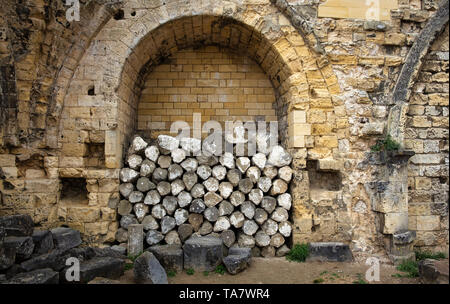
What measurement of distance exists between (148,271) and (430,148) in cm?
531

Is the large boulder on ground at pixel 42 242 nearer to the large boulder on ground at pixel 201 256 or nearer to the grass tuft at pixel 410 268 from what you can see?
the large boulder on ground at pixel 201 256

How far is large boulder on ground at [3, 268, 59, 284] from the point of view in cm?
326

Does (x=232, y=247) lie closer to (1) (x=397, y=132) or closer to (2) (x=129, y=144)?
(2) (x=129, y=144)

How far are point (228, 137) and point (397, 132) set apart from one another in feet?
9.72

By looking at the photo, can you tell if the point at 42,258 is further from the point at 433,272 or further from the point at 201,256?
the point at 433,272

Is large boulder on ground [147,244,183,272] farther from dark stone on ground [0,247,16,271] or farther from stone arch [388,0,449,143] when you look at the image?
stone arch [388,0,449,143]

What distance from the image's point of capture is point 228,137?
5285 mm

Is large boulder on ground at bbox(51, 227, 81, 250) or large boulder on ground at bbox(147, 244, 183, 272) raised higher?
large boulder on ground at bbox(51, 227, 81, 250)

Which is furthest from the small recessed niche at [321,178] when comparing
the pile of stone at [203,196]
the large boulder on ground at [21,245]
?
the large boulder on ground at [21,245]

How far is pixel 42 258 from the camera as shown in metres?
3.70

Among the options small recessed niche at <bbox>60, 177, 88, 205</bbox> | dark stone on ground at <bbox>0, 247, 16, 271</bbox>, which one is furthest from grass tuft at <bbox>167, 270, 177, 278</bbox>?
small recessed niche at <bbox>60, 177, 88, 205</bbox>

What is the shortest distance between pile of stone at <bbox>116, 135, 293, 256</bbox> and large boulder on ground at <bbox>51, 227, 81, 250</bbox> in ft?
2.14

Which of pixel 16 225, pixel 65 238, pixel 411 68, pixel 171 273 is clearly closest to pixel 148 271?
pixel 171 273

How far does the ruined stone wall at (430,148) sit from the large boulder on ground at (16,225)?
625 centimetres
